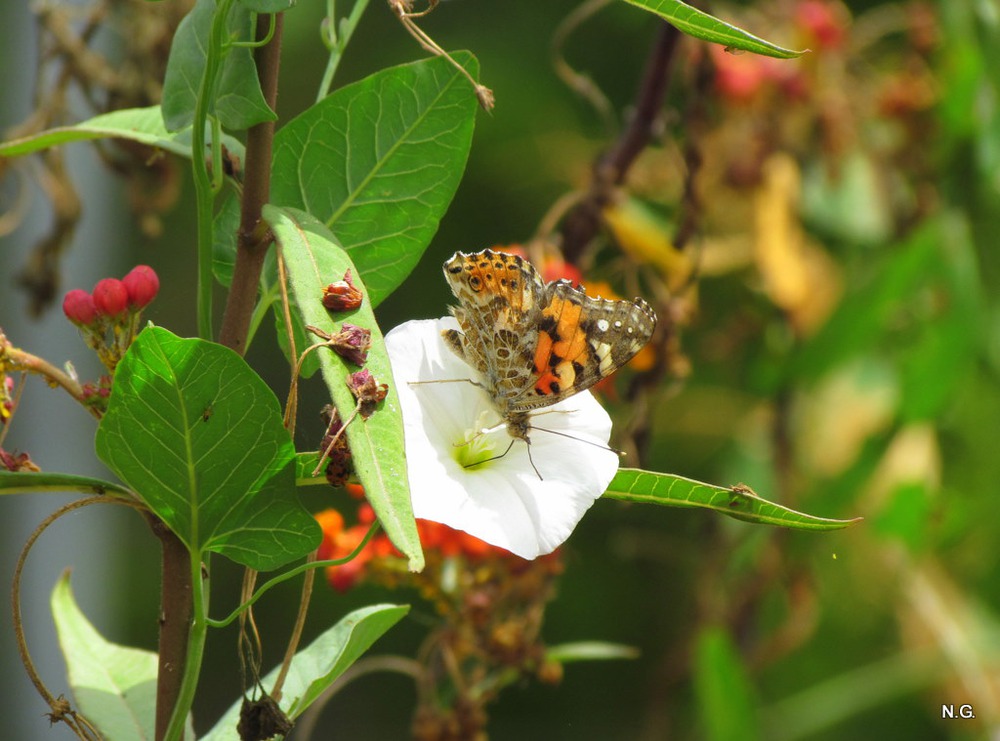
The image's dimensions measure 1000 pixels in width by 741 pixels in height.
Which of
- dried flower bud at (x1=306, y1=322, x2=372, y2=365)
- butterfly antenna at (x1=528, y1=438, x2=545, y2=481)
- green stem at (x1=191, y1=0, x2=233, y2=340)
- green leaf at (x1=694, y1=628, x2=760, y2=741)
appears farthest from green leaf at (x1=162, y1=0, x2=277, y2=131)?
green leaf at (x1=694, y1=628, x2=760, y2=741)

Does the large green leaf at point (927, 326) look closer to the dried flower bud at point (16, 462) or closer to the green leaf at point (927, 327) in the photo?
the green leaf at point (927, 327)

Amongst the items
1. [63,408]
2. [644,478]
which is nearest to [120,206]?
[63,408]

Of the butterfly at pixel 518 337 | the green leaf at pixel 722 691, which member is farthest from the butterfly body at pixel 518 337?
the green leaf at pixel 722 691

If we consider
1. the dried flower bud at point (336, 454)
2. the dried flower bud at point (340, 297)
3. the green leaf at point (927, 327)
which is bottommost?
the green leaf at point (927, 327)

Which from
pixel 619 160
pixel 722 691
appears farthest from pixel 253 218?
pixel 722 691

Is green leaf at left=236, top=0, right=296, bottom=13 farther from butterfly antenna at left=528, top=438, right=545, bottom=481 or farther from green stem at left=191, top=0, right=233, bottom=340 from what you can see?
butterfly antenna at left=528, top=438, right=545, bottom=481
